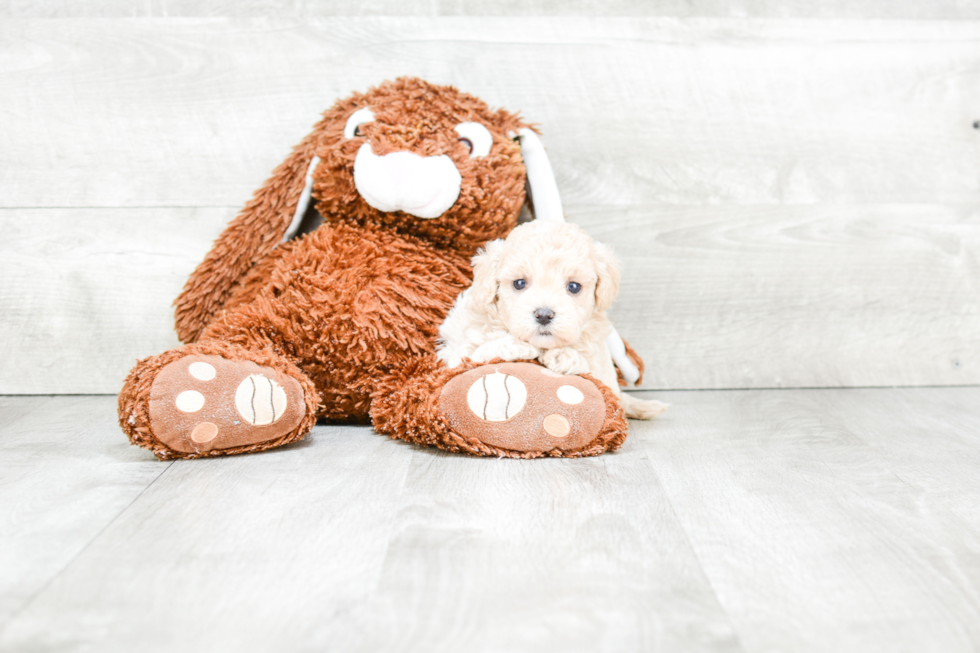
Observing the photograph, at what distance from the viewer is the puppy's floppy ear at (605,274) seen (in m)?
0.94

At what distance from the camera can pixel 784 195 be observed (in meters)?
1.29

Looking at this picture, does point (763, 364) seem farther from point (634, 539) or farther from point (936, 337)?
point (634, 539)

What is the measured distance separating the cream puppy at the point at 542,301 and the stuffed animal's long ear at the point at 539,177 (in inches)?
5.4

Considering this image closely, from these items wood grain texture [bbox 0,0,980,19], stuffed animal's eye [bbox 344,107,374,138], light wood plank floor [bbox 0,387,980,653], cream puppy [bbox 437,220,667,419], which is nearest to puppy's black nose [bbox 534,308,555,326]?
cream puppy [bbox 437,220,667,419]

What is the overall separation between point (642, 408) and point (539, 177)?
0.36m

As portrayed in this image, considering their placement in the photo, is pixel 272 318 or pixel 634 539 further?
pixel 272 318

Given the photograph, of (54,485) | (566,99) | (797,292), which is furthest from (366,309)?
(797,292)

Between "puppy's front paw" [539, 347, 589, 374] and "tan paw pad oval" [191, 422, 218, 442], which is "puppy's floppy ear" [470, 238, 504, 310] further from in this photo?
"tan paw pad oval" [191, 422, 218, 442]

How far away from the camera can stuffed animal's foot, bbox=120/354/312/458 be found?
0.83 metres

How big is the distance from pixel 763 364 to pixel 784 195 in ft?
0.95

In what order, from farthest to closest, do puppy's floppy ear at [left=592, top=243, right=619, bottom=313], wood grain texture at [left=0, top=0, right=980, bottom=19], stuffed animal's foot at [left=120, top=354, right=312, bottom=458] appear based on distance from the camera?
wood grain texture at [left=0, top=0, right=980, bottom=19] → puppy's floppy ear at [left=592, top=243, right=619, bottom=313] → stuffed animal's foot at [left=120, top=354, right=312, bottom=458]

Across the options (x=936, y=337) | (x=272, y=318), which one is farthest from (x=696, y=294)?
(x=272, y=318)

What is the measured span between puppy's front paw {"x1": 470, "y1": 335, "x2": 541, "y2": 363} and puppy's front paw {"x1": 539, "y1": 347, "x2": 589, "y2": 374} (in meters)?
0.01

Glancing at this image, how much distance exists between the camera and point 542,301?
899mm
